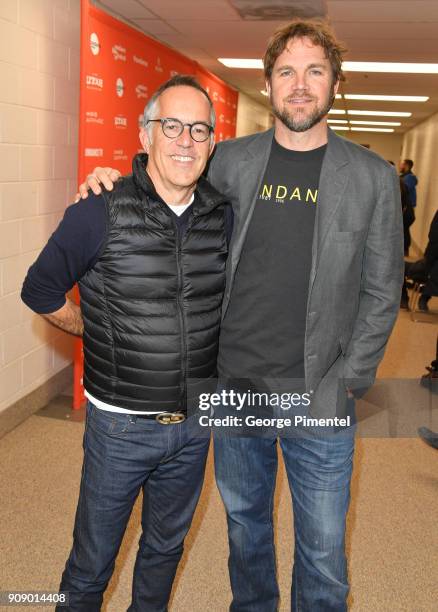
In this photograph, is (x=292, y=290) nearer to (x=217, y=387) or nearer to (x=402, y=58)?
(x=217, y=387)

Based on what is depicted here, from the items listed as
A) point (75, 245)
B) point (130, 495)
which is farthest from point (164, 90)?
point (130, 495)

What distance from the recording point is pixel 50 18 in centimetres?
377

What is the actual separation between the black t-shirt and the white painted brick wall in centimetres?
204

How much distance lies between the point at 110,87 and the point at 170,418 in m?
3.02

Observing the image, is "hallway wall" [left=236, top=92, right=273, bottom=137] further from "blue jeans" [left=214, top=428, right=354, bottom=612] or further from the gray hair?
"blue jeans" [left=214, top=428, right=354, bottom=612]

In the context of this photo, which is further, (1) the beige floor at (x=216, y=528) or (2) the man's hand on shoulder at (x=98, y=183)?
(1) the beige floor at (x=216, y=528)

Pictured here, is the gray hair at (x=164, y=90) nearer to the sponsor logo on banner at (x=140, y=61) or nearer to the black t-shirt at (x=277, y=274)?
the black t-shirt at (x=277, y=274)

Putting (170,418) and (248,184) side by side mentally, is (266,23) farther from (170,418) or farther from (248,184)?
(170,418)

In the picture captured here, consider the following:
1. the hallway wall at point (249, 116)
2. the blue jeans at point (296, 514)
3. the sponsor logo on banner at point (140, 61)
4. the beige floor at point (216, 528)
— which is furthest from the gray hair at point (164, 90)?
the hallway wall at point (249, 116)

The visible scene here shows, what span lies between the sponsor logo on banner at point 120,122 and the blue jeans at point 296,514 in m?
2.91

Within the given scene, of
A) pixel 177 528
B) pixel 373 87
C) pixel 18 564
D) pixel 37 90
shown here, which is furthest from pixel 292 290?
pixel 373 87

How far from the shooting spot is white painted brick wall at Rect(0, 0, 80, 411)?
3.42m

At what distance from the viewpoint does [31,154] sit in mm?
3688

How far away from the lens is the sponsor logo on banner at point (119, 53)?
414cm
